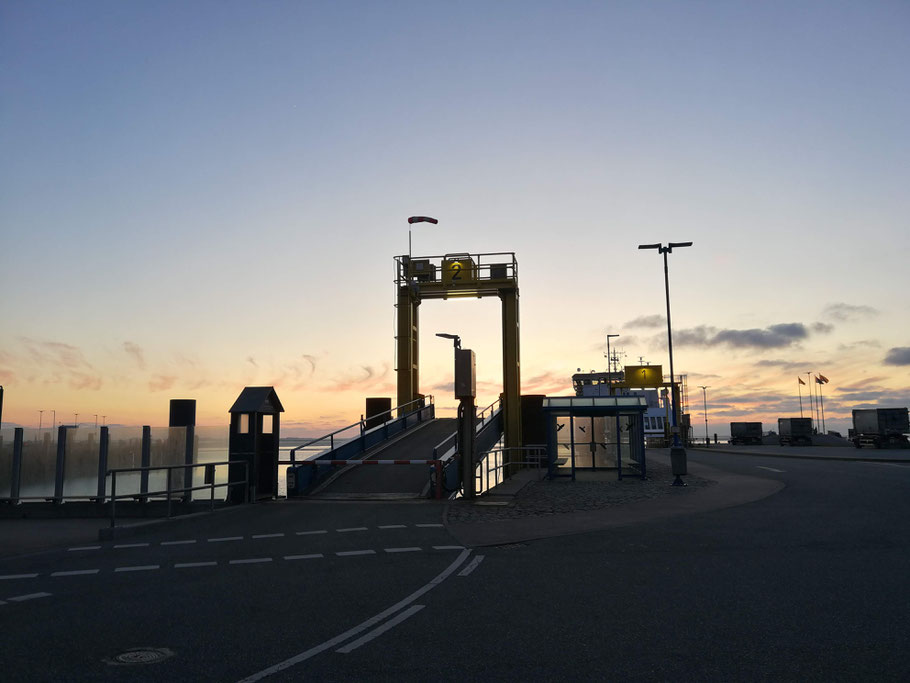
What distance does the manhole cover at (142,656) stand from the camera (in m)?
5.38

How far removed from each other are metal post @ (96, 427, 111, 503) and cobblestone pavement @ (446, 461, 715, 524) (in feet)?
31.2

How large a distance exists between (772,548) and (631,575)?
317 centimetres

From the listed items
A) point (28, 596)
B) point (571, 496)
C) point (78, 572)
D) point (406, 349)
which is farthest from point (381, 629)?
point (406, 349)

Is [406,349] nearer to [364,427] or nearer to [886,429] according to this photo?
[364,427]

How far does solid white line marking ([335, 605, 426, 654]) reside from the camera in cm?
565

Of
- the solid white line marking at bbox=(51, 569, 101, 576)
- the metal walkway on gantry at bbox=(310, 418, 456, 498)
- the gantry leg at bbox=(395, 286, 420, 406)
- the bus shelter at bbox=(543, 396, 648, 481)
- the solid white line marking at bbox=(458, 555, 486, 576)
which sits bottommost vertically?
the solid white line marking at bbox=(51, 569, 101, 576)

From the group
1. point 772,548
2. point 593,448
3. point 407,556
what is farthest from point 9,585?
point 593,448

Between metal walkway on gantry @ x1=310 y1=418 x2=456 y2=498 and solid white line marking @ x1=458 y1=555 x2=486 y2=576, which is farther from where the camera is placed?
metal walkway on gantry @ x1=310 y1=418 x2=456 y2=498

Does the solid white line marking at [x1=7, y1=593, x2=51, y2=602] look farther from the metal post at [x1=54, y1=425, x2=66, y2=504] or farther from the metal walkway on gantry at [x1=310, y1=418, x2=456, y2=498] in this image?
the metal post at [x1=54, y1=425, x2=66, y2=504]

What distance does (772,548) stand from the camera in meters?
10.5

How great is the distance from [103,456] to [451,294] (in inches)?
718

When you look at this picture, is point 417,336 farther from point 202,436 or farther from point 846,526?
point 846,526

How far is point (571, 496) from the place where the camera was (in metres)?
18.4

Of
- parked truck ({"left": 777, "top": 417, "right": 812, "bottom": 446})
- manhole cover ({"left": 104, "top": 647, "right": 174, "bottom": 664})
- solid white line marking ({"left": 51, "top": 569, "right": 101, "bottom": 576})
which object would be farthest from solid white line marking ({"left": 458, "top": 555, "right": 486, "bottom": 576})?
parked truck ({"left": 777, "top": 417, "right": 812, "bottom": 446})
